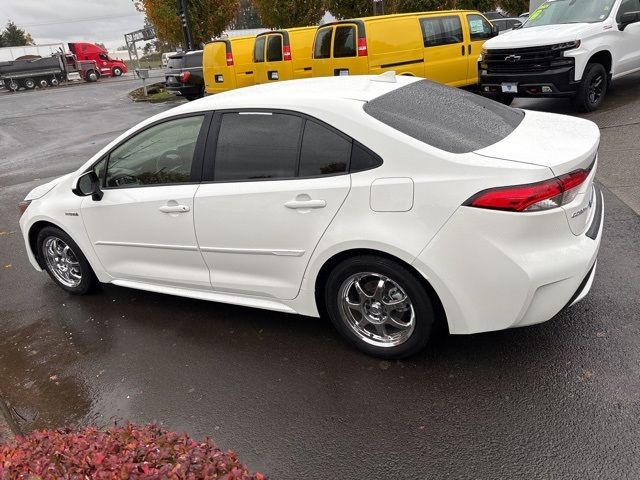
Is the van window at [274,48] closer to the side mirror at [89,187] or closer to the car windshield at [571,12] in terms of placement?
the car windshield at [571,12]

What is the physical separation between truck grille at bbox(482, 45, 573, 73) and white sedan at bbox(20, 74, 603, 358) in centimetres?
552

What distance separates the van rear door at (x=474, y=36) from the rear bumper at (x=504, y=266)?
9.63m

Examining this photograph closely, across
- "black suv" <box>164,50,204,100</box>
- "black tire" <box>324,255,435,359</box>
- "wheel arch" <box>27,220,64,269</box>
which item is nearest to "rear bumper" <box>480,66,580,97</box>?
"black tire" <box>324,255,435,359</box>

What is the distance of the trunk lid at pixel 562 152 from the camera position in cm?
284

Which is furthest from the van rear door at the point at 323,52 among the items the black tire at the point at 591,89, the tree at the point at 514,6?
the tree at the point at 514,6

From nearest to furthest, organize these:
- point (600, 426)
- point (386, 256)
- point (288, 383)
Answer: point (600, 426) < point (386, 256) < point (288, 383)

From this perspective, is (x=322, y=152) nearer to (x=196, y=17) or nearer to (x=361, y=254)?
(x=361, y=254)

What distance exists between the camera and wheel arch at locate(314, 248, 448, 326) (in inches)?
118

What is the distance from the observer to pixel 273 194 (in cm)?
329

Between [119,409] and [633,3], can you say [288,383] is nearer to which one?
[119,409]

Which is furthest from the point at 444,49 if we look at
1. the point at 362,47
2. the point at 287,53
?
the point at 287,53

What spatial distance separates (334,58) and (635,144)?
6108 mm

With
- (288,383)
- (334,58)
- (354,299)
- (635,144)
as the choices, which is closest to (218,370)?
(288,383)

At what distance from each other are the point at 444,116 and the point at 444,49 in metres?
8.67
